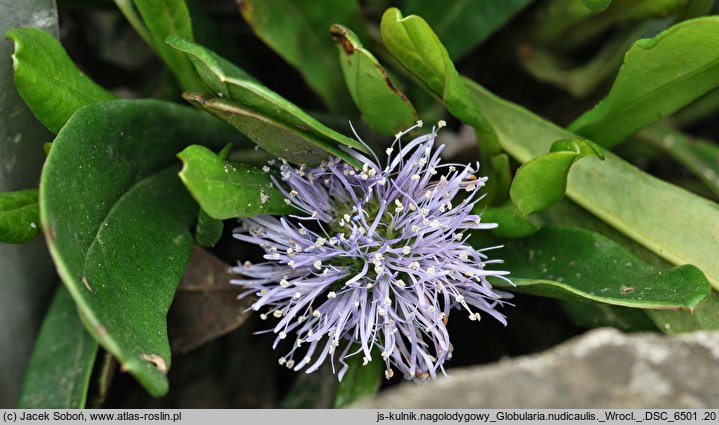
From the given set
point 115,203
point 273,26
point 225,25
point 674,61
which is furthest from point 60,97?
point 674,61

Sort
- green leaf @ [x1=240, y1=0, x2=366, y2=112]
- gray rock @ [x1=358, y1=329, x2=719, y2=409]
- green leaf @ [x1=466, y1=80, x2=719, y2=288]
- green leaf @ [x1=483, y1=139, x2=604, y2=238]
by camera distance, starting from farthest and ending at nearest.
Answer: green leaf @ [x1=240, y1=0, x2=366, y2=112] → green leaf @ [x1=466, y1=80, x2=719, y2=288] → green leaf @ [x1=483, y1=139, x2=604, y2=238] → gray rock @ [x1=358, y1=329, x2=719, y2=409]

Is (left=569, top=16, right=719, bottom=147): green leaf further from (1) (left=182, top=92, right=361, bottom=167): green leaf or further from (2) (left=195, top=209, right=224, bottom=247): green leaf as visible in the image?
(2) (left=195, top=209, right=224, bottom=247): green leaf

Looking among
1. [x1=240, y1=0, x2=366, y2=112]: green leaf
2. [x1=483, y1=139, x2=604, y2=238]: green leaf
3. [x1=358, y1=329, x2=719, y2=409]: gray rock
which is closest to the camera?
[x1=358, y1=329, x2=719, y2=409]: gray rock

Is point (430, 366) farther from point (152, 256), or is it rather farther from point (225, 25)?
point (225, 25)

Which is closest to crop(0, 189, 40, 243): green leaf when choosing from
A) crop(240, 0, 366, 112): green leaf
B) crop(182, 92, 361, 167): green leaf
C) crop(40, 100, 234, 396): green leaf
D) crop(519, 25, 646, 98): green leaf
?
crop(40, 100, 234, 396): green leaf

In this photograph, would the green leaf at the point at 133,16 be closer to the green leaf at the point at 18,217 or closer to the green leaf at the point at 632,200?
the green leaf at the point at 18,217

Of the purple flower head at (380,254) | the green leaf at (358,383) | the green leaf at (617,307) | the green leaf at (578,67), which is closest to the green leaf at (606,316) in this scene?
the green leaf at (617,307)

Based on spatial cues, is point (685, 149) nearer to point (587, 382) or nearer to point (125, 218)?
point (587, 382)

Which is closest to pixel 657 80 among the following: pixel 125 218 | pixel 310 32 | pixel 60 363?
pixel 310 32
